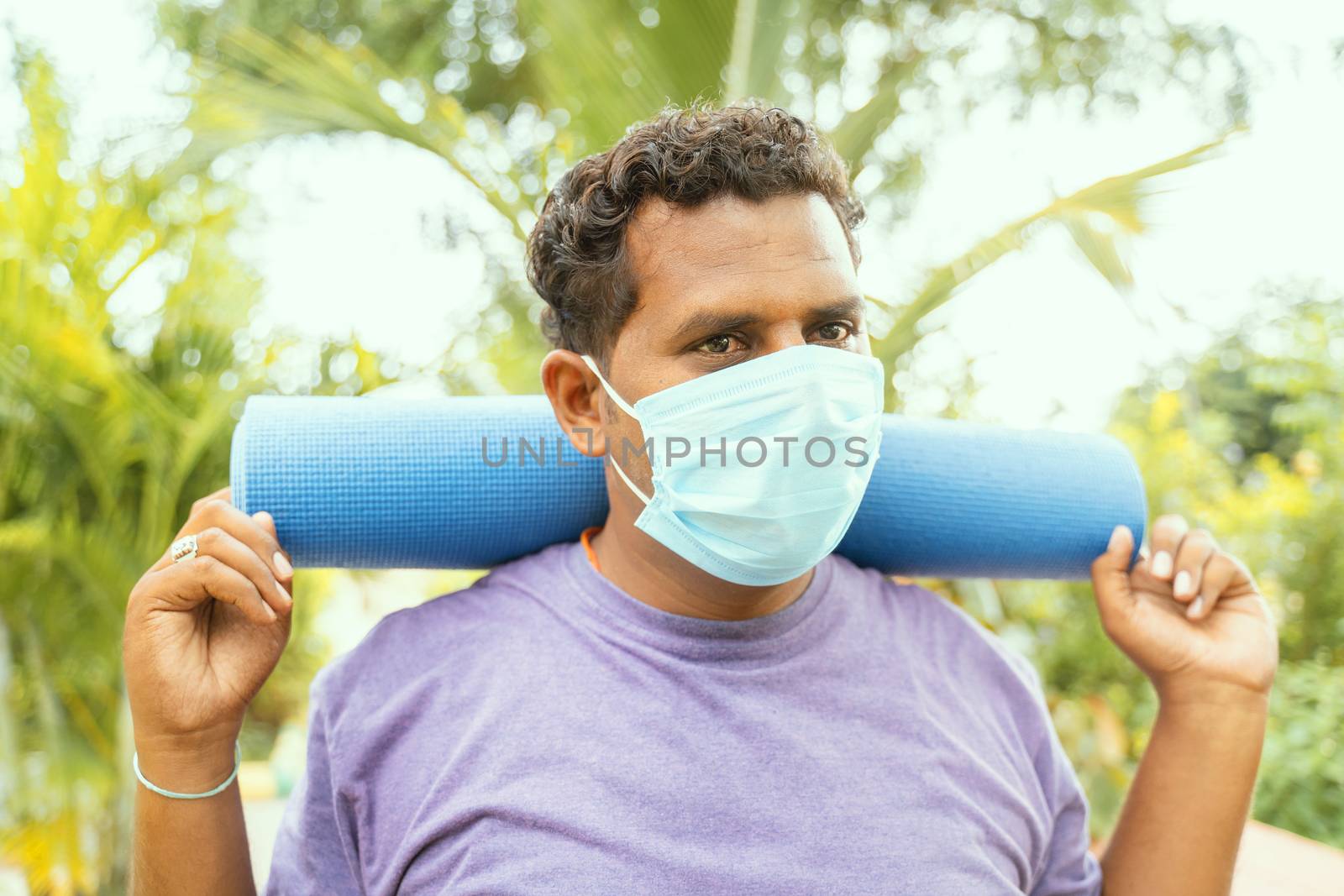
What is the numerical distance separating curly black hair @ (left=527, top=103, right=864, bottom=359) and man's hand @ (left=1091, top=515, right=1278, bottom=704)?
74 centimetres

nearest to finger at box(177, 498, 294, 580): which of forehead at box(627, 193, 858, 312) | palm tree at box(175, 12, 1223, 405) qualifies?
forehead at box(627, 193, 858, 312)

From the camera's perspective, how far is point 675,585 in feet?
4.99

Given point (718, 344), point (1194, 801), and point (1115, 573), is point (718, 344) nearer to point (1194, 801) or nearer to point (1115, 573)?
point (1115, 573)

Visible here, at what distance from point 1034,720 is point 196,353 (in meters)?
2.27

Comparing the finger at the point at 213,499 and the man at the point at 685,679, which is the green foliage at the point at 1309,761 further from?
the finger at the point at 213,499

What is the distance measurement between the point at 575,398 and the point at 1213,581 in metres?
1.07

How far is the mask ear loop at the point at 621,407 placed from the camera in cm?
148

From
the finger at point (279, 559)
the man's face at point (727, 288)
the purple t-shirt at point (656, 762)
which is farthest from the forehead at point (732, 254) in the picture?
the finger at point (279, 559)

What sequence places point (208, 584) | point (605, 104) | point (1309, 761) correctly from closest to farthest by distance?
1. point (208, 584)
2. point (1309, 761)
3. point (605, 104)

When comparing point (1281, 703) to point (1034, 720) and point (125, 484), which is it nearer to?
point (1034, 720)

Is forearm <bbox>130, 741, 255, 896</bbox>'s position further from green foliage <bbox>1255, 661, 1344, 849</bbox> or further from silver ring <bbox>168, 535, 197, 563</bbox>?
green foliage <bbox>1255, 661, 1344, 849</bbox>

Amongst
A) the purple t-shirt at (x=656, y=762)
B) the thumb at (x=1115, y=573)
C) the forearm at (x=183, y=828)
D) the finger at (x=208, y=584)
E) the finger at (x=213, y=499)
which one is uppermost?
the thumb at (x=1115, y=573)

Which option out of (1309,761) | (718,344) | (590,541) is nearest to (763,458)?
(718,344)

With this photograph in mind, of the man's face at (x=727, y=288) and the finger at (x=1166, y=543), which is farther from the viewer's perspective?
Result: the finger at (x=1166, y=543)
